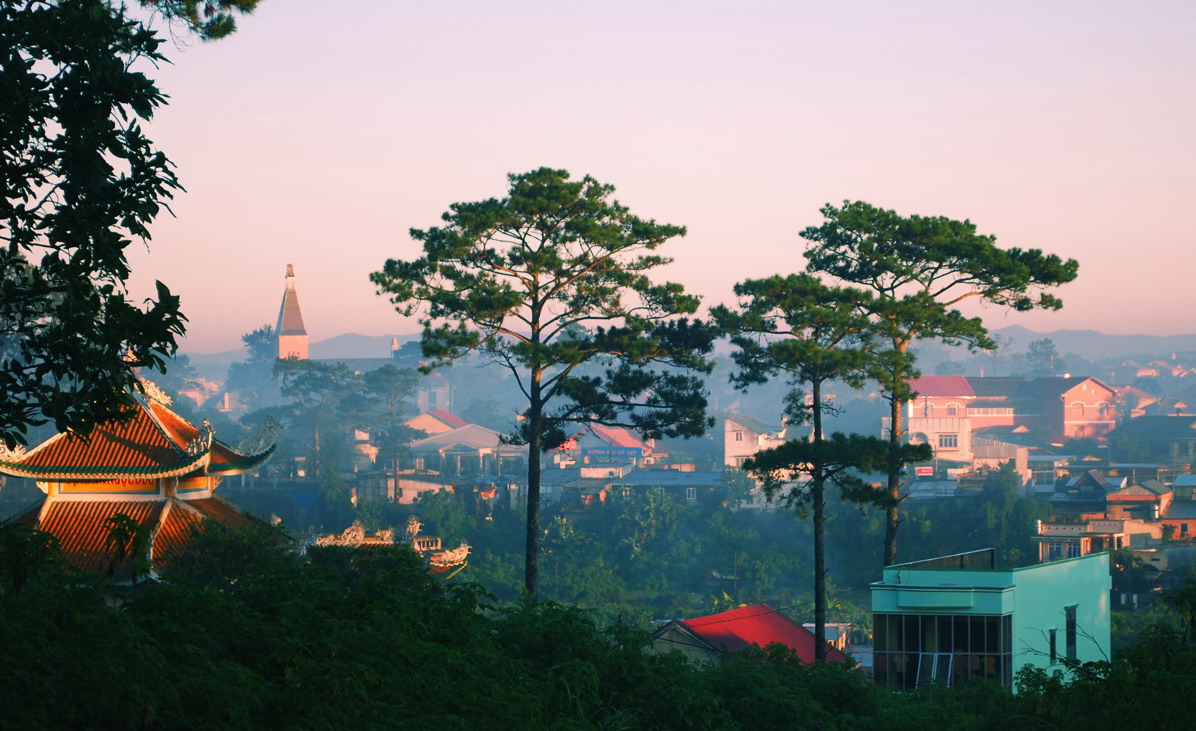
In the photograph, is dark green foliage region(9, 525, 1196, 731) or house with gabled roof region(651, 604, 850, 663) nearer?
dark green foliage region(9, 525, 1196, 731)

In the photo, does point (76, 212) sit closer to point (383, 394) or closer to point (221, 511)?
point (221, 511)

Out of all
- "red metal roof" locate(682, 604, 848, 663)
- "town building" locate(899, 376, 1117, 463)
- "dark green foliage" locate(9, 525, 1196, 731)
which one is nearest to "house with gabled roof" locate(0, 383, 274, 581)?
"dark green foliage" locate(9, 525, 1196, 731)

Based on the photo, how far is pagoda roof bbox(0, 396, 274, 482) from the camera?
24188 mm

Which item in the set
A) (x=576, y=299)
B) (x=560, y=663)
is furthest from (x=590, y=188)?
(x=560, y=663)

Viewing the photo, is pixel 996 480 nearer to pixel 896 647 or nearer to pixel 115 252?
pixel 896 647

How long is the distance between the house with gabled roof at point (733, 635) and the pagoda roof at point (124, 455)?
1128 centimetres

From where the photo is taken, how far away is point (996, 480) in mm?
71312

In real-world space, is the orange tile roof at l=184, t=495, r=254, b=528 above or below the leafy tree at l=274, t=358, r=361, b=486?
below

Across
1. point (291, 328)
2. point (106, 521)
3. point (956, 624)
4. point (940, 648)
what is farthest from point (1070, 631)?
point (291, 328)

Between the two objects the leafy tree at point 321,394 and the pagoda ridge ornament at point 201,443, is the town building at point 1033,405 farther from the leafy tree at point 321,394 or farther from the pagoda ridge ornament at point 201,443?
the pagoda ridge ornament at point 201,443

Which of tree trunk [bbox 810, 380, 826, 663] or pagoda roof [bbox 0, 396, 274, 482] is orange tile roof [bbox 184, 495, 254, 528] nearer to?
pagoda roof [bbox 0, 396, 274, 482]

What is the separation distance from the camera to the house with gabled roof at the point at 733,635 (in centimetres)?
3219

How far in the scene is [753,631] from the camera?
35.2m

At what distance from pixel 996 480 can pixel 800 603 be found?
1612 centimetres
